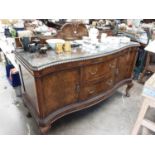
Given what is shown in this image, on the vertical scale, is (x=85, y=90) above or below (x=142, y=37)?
below

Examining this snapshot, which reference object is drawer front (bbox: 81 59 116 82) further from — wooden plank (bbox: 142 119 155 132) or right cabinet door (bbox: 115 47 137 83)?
wooden plank (bbox: 142 119 155 132)

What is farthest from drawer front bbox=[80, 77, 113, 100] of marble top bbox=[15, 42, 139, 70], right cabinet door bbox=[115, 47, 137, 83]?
marble top bbox=[15, 42, 139, 70]

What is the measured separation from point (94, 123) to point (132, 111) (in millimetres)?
582

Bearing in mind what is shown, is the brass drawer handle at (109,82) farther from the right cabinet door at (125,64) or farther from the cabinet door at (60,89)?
the cabinet door at (60,89)

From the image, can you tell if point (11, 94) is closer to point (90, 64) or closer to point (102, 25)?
point (90, 64)

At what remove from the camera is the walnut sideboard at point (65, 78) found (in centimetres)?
124

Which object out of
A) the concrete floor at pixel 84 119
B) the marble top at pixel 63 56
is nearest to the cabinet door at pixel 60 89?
the marble top at pixel 63 56

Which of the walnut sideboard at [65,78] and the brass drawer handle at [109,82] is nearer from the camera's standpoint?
the walnut sideboard at [65,78]

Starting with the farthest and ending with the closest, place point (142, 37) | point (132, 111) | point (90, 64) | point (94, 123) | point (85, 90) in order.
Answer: point (142, 37), point (132, 111), point (94, 123), point (85, 90), point (90, 64)

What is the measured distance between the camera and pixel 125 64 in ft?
6.39

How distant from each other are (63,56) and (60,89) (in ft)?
0.98

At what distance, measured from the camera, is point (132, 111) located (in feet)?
6.68

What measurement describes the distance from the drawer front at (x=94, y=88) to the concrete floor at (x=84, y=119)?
392 mm
